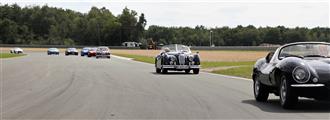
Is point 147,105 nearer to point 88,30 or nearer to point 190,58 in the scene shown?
point 190,58

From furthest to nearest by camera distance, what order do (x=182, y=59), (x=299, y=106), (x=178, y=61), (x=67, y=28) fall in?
(x=67, y=28)
(x=182, y=59)
(x=178, y=61)
(x=299, y=106)

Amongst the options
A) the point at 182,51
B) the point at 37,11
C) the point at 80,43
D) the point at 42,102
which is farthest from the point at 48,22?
the point at 42,102

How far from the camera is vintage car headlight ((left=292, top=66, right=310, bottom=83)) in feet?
38.1

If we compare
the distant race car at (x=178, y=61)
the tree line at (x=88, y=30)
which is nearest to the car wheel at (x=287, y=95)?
the distant race car at (x=178, y=61)

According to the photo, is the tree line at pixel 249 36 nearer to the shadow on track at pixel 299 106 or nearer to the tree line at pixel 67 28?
the tree line at pixel 67 28

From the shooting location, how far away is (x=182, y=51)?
30.6 m

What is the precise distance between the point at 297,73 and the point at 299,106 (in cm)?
125

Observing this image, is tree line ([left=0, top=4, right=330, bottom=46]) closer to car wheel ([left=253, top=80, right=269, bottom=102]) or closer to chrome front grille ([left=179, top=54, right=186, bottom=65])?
chrome front grille ([left=179, top=54, right=186, bottom=65])

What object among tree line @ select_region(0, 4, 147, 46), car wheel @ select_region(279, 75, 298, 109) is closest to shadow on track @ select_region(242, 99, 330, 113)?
car wheel @ select_region(279, 75, 298, 109)

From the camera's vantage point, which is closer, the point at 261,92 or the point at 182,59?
the point at 261,92

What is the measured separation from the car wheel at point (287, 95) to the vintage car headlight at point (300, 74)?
0.18 metres

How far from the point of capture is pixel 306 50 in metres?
13.1

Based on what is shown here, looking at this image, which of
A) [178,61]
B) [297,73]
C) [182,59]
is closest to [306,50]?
[297,73]

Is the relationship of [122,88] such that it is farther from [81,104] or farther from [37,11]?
[37,11]
